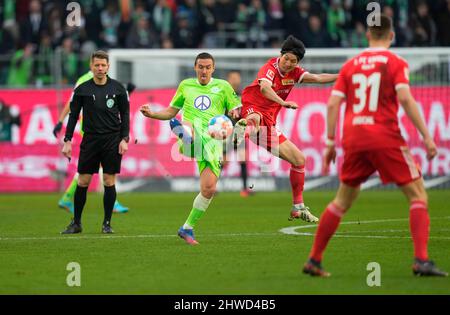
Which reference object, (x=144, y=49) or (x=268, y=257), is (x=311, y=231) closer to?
(x=268, y=257)

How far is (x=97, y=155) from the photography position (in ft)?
47.4

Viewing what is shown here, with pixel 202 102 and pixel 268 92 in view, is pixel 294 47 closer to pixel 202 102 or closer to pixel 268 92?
pixel 268 92

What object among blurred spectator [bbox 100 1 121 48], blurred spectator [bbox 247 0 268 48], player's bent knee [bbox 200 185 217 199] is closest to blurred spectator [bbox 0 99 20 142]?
blurred spectator [bbox 100 1 121 48]

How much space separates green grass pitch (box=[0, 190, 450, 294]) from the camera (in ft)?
30.2

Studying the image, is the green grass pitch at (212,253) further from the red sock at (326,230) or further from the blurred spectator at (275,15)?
the blurred spectator at (275,15)

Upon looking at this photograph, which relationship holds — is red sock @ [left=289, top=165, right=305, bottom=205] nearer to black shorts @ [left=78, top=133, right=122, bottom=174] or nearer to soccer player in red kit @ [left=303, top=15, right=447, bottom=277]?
black shorts @ [left=78, top=133, right=122, bottom=174]

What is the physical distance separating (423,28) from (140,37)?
26.0ft

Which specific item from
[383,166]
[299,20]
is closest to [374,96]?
[383,166]

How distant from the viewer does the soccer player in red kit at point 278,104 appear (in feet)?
47.0

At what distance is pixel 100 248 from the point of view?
1246 centimetres

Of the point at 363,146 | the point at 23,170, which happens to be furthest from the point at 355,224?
the point at 23,170

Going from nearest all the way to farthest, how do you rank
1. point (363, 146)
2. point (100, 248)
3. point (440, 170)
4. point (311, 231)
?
point (363, 146) → point (100, 248) → point (311, 231) → point (440, 170)
